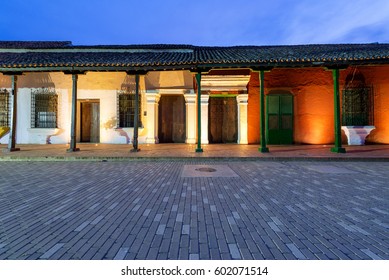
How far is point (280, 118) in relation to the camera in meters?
12.1

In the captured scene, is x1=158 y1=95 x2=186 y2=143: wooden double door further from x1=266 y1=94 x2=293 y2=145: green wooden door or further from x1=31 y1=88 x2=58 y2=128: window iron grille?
x1=31 y1=88 x2=58 y2=128: window iron grille

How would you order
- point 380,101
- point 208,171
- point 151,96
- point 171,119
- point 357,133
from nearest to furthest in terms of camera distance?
point 208,171 < point 357,133 < point 380,101 < point 151,96 < point 171,119

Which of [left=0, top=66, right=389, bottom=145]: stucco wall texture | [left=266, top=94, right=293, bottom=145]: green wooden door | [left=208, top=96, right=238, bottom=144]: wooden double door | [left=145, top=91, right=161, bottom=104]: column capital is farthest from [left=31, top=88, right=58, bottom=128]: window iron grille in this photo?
[left=266, top=94, right=293, bottom=145]: green wooden door

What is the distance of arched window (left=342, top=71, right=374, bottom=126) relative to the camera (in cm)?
1155

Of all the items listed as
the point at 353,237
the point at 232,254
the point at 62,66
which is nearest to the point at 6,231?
the point at 232,254

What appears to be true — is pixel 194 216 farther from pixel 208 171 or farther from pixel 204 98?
pixel 204 98

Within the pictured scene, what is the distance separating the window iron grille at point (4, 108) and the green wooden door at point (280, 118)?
562 inches

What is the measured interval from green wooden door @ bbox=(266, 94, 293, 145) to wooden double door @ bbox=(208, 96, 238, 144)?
183cm

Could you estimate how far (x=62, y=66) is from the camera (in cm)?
910

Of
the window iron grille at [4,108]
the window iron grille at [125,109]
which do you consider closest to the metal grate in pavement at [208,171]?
the window iron grille at [125,109]

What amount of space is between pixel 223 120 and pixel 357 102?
23.0 ft

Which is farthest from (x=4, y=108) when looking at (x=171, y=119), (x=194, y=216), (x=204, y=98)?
(x=194, y=216)

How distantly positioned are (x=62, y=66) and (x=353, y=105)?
14.0 metres
